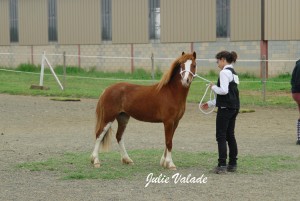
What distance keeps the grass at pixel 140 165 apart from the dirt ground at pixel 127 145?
252mm

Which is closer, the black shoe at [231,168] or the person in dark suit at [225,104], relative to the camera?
the person in dark suit at [225,104]

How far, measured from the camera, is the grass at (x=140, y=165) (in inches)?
350

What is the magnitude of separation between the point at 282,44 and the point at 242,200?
70.4ft

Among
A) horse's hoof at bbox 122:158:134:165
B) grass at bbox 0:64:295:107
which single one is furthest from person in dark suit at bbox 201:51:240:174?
grass at bbox 0:64:295:107

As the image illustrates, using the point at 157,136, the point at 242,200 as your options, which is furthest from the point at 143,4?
the point at 242,200

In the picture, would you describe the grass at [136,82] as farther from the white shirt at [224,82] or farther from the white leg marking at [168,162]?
the white shirt at [224,82]

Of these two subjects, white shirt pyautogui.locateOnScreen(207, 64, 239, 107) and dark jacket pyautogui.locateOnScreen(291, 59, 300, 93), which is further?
dark jacket pyautogui.locateOnScreen(291, 59, 300, 93)

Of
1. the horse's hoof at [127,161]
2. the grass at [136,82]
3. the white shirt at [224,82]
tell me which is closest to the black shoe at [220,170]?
the white shirt at [224,82]

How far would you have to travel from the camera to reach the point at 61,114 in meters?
17.0

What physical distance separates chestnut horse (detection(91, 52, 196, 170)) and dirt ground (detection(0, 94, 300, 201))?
824 millimetres

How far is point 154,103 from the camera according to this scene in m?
9.45

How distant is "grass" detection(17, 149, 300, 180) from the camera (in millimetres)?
8883

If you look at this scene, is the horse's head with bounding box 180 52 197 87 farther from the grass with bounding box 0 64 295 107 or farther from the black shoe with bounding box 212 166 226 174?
the grass with bounding box 0 64 295 107

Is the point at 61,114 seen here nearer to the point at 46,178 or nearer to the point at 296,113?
the point at 296,113
